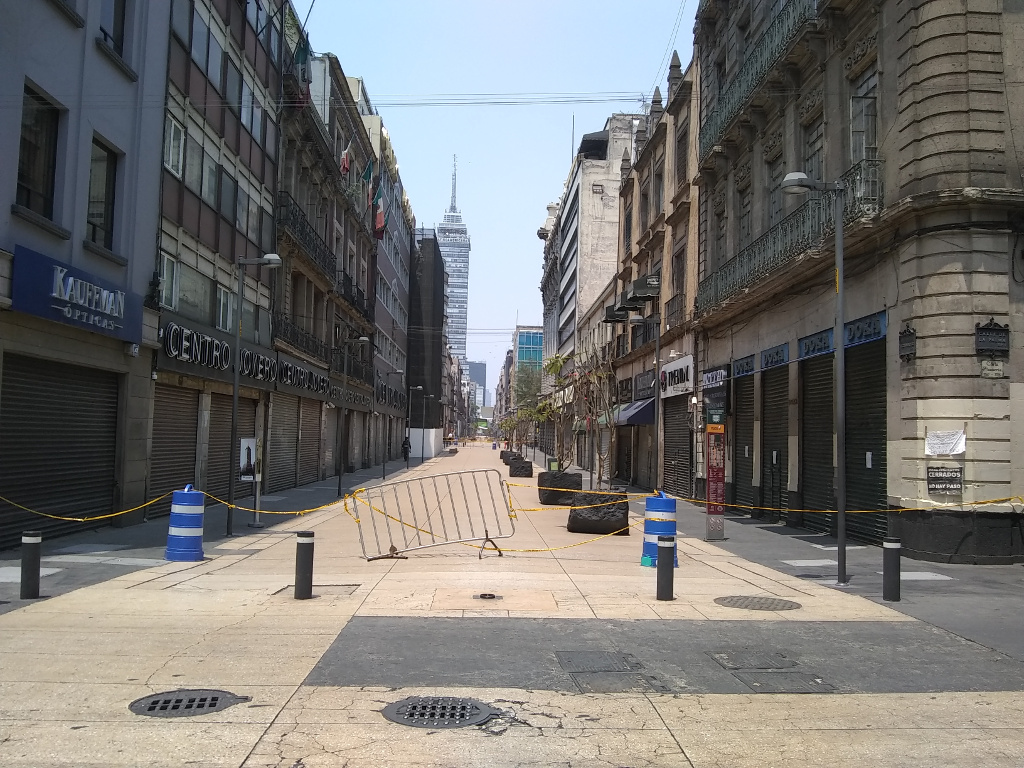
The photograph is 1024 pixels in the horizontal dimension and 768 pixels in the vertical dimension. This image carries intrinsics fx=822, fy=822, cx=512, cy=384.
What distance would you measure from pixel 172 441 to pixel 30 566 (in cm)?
1070

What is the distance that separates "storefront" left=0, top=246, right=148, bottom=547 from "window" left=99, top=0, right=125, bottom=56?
4979 mm

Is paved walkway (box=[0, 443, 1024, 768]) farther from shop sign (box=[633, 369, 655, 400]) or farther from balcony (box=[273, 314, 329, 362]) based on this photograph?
shop sign (box=[633, 369, 655, 400])

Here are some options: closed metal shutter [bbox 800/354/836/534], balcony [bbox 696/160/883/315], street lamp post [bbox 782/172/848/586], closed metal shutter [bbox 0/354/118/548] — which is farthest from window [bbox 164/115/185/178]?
closed metal shutter [bbox 800/354/836/534]

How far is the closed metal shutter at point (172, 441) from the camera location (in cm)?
1895

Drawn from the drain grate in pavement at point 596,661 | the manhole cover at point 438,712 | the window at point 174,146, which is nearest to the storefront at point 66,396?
the window at point 174,146

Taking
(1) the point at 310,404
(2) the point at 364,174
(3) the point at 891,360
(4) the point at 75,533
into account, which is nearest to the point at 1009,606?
(3) the point at 891,360

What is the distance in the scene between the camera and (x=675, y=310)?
31625 millimetres

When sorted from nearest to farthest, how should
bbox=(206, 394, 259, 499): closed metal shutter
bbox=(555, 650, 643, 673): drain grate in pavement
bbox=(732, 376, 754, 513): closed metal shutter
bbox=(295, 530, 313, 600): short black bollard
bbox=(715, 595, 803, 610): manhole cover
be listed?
bbox=(555, 650, 643, 673): drain grate in pavement → bbox=(295, 530, 313, 600): short black bollard → bbox=(715, 595, 803, 610): manhole cover → bbox=(206, 394, 259, 499): closed metal shutter → bbox=(732, 376, 754, 513): closed metal shutter

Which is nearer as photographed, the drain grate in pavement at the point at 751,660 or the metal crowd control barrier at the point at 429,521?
the drain grate in pavement at the point at 751,660

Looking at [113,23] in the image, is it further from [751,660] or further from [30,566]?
[751,660]

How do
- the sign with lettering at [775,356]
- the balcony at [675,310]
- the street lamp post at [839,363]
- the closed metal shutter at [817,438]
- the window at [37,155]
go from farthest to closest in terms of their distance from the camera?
1. the balcony at [675,310]
2. the sign with lettering at [775,356]
3. the closed metal shutter at [817,438]
4. the window at [37,155]
5. the street lamp post at [839,363]

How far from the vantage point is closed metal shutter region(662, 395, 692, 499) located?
96.6ft

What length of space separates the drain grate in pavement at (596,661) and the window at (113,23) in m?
15.0

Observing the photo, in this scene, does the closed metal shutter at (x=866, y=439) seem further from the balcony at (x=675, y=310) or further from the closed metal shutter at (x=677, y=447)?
the balcony at (x=675, y=310)
